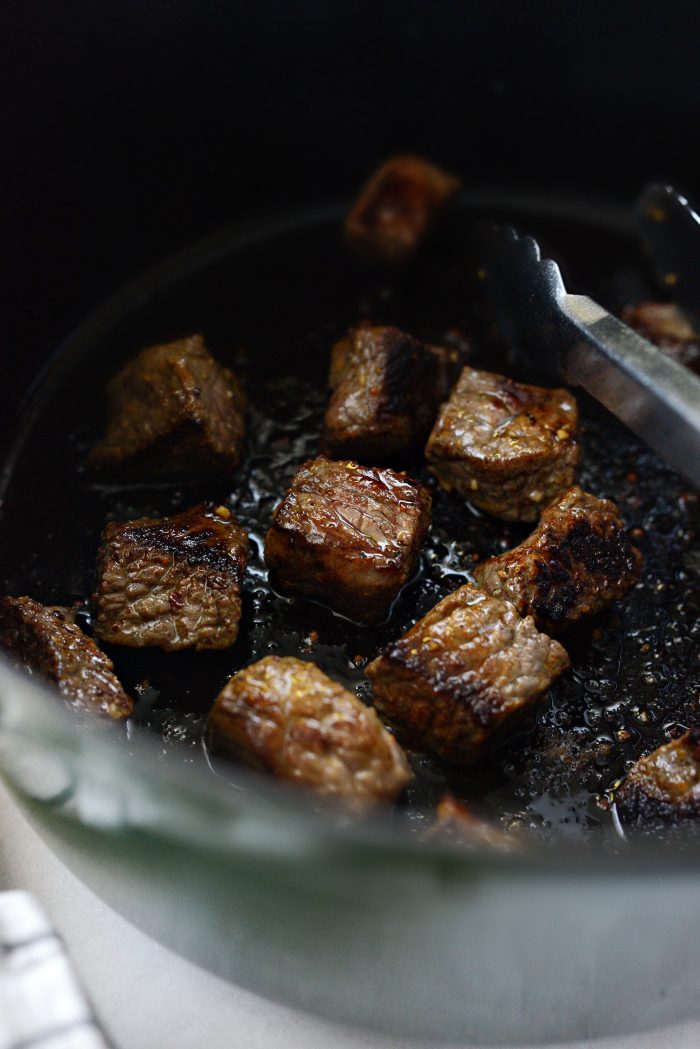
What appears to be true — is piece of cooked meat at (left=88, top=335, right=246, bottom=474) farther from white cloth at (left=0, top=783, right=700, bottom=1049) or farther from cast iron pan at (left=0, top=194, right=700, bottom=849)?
Answer: white cloth at (left=0, top=783, right=700, bottom=1049)

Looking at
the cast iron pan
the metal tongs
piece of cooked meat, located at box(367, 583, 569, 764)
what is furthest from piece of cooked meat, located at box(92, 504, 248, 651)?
the metal tongs

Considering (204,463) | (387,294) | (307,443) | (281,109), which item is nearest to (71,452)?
(204,463)

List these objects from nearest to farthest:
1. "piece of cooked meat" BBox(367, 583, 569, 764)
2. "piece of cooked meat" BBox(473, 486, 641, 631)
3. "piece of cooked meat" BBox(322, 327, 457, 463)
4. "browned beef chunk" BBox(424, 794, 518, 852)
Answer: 1. "browned beef chunk" BBox(424, 794, 518, 852)
2. "piece of cooked meat" BBox(367, 583, 569, 764)
3. "piece of cooked meat" BBox(473, 486, 641, 631)
4. "piece of cooked meat" BBox(322, 327, 457, 463)

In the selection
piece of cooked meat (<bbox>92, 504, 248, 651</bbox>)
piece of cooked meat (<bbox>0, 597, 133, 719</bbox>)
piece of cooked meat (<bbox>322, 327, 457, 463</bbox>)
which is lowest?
piece of cooked meat (<bbox>0, 597, 133, 719</bbox>)

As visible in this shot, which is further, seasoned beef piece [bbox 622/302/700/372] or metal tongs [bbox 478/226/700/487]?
seasoned beef piece [bbox 622/302/700/372]

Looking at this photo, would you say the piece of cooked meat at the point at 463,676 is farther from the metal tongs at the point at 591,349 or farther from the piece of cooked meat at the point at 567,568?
the metal tongs at the point at 591,349

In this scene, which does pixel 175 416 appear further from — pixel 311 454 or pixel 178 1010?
pixel 178 1010

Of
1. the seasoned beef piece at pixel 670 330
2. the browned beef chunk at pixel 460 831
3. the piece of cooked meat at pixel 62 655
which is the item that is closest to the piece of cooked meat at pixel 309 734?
the browned beef chunk at pixel 460 831
